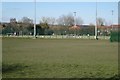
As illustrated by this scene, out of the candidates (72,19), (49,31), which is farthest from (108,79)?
(72,19)

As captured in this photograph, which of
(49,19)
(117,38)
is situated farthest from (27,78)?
(49,19)

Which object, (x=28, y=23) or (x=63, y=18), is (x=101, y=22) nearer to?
(x=63, y=18)

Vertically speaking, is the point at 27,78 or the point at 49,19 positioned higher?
the point at 49,19

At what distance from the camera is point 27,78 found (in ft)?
36.2

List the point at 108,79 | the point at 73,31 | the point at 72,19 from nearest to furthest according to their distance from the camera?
the point at 108,79
the point at 73,31
the point at 72,19

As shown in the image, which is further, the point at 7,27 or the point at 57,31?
the point at 57,31

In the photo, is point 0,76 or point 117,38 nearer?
point 0,76

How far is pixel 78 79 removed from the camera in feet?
35.6

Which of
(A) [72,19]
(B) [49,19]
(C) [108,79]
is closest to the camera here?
(C) [108,79]

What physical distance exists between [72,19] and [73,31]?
114 ft

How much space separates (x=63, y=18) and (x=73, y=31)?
97.8 feet

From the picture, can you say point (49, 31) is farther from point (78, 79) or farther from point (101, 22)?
point (78, 79)

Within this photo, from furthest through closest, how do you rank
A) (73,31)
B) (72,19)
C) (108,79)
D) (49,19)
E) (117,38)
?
(72,19) → (49,19) → (73,31) → (117,38) → (108,79)

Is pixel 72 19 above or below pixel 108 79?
above
